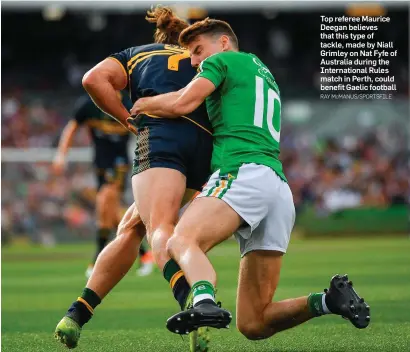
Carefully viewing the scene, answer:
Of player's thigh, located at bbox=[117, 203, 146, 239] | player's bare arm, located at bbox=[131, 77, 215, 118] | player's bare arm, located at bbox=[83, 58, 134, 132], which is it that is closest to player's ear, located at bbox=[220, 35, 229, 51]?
player's bare arm, located at bbox=[131, 77, 215, 118]

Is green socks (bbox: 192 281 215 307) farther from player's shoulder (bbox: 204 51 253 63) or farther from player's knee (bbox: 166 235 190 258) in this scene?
player's shoulder (bbox: 204 51 253 63)

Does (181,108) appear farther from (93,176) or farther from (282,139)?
(282,139)

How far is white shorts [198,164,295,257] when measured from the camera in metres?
5.37

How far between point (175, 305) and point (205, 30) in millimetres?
4232

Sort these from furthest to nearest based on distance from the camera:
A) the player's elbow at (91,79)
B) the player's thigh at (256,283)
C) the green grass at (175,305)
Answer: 1. the green grass at (175,305)
2. the player's elbow at (91,79)
3. the player's thigh at (256,283)

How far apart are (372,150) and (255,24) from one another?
6.26m

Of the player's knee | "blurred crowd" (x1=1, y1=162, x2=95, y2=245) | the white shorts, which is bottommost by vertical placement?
the player's knee

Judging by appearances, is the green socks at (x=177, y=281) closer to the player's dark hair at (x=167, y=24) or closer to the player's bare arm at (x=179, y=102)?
the player's bare arm at (x=179, y=102)

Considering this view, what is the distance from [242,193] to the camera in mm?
5371

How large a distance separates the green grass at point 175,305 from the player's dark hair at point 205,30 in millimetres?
2066

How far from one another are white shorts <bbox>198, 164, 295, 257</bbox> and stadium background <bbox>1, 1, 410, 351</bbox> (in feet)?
26.2

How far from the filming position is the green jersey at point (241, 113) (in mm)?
5500

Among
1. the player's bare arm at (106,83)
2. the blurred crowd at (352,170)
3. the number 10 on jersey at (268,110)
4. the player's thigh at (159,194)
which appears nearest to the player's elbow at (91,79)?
the player's bare arm at (106,83)

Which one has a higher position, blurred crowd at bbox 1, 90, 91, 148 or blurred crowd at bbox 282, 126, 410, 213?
blurred crowd at bbox 1, 90, 91, 148
